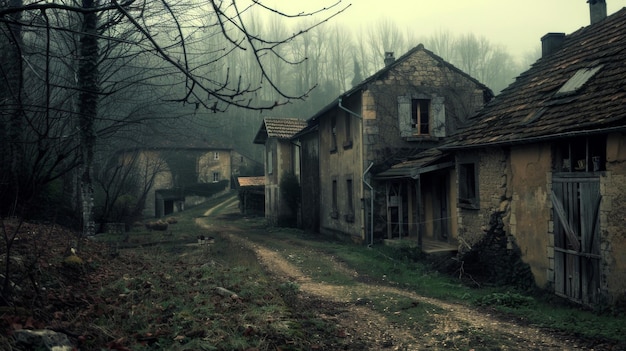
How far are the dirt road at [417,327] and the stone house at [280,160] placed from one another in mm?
14583

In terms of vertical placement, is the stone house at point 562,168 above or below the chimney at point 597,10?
below

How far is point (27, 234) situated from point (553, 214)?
10.5 m

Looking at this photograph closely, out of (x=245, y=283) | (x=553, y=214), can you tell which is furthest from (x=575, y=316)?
(x=245, y=283)

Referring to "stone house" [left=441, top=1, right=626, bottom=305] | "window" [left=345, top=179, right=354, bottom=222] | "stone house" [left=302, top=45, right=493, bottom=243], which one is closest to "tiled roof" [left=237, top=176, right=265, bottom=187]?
"window" [left=345, top=179, right=354, bottom=222]

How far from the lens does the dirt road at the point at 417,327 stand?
622cm

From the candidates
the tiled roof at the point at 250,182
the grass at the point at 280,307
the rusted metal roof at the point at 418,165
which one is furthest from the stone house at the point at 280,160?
the grass at the point at 280,307

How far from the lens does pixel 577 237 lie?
332 inches

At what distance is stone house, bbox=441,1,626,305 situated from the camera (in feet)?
25.2

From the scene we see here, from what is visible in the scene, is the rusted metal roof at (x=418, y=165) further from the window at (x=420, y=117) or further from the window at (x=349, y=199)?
the window at (x=349, y=199)

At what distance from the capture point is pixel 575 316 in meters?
7.54

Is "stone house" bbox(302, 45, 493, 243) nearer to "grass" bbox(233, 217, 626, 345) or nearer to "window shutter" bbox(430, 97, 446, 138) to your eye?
"window shutter" bbox(430, 97, 446, 138)

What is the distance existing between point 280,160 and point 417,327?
1881 cm

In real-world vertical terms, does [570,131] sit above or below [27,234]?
above

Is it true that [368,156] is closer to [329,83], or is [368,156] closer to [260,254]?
[260,254]
